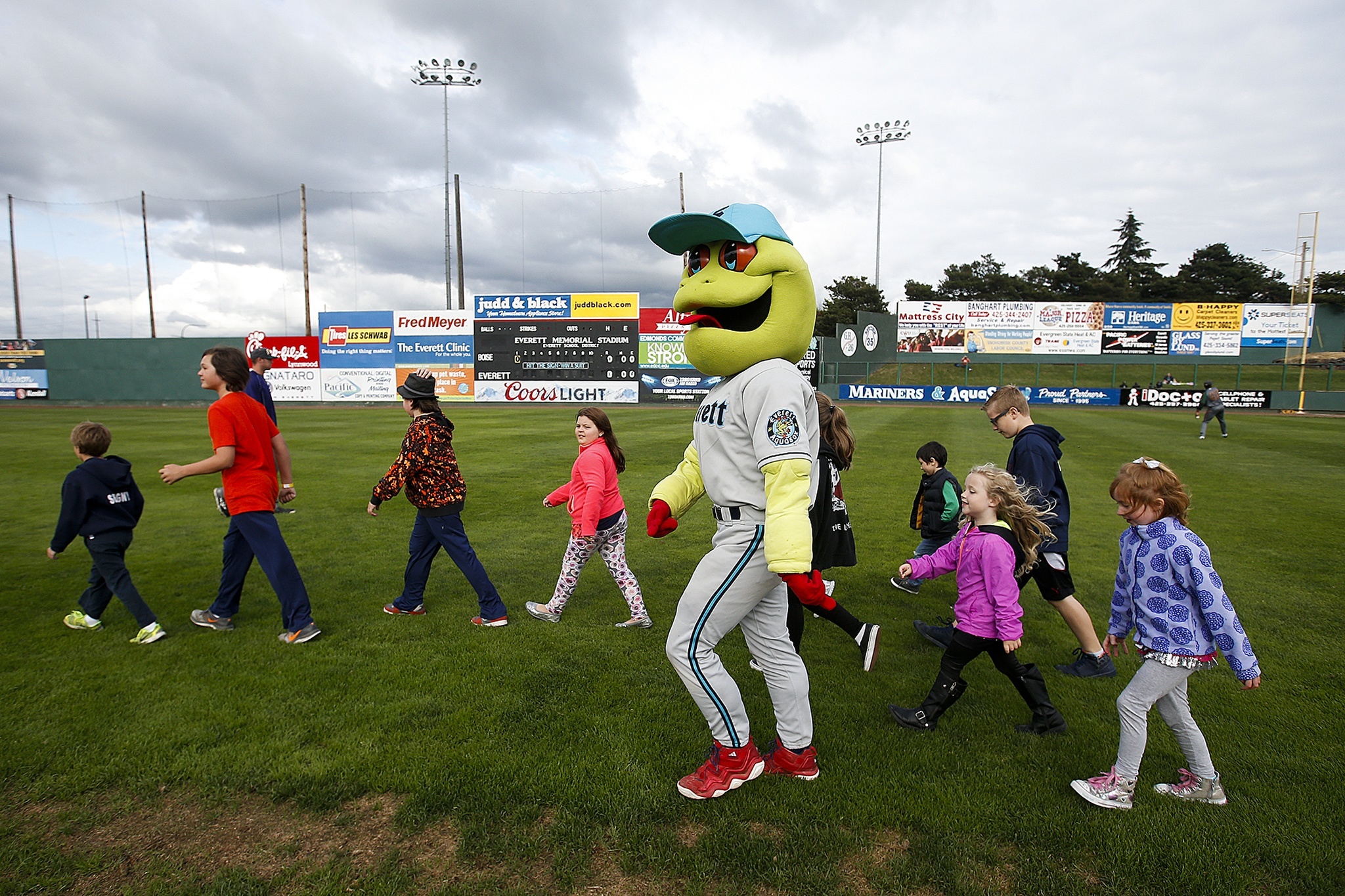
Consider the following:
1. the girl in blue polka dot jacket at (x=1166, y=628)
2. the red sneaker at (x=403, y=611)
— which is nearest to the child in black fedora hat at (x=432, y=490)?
the red sneaker at (x=403, y=611)

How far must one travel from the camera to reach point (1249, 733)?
335cm

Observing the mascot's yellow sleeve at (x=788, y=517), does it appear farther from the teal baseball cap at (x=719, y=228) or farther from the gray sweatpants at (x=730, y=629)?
the teal baseball cap at (x=719, y=228)

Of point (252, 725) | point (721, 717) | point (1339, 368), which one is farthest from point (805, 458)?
point (1339, 368)

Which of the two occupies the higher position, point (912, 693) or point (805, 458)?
point (805, 458)

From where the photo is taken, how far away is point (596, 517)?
15.1 ft

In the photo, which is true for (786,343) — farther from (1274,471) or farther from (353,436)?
(353,436)

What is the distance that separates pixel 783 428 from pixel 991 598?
1486 millimetres

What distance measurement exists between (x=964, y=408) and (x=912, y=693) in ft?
96.7

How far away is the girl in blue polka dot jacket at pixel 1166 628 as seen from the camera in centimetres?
270

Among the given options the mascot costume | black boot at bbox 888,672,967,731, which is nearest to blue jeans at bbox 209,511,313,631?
the mascot costume

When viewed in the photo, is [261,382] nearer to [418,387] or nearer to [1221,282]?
[418,387]

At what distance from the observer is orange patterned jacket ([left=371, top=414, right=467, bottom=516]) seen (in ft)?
15.0

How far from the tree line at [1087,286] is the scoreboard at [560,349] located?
866 inches

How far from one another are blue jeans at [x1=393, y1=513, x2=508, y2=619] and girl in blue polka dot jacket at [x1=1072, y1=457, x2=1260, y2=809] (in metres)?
3.60
